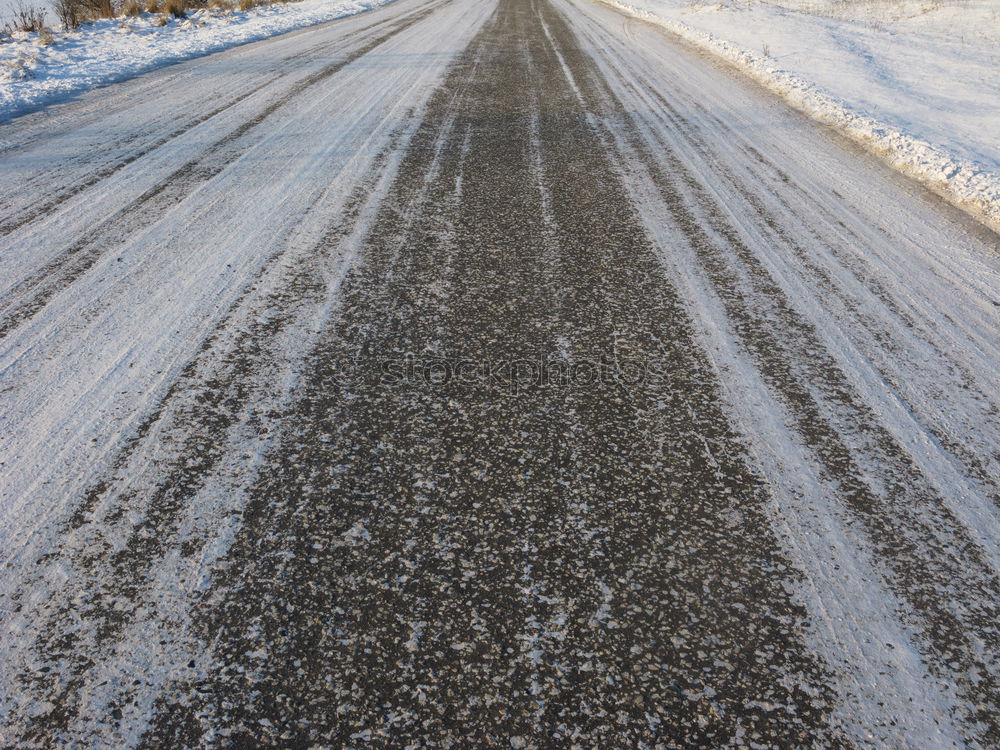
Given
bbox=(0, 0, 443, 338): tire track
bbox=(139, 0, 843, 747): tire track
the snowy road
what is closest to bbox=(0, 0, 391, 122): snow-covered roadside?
bbox=(0, 0, 443, 338): tire track

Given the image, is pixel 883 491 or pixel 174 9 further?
pixel 174 9

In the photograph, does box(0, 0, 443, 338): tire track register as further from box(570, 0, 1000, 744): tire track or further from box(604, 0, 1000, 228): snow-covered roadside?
box(604, 0, 1000, 228): snow-covered roadside

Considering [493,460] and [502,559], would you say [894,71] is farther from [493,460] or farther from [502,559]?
[502,559]

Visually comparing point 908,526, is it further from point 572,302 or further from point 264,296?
point 264,296

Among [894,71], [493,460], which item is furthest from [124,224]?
[894,71]

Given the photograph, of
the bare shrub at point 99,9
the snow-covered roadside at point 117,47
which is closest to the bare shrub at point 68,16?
the snow-covered roadside at point 117,47

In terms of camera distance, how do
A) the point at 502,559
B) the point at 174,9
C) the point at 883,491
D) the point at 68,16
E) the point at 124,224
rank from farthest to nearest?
the point at 174,9 → the point at 68,16 → the point at 124,224 → the point at 883,491 → the point at 502,559

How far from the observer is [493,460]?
2162mm

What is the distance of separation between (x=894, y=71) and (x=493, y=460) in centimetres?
1057

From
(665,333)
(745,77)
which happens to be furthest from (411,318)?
(745,77)

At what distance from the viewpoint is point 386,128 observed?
18.7 feet

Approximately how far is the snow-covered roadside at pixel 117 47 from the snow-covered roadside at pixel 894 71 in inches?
345

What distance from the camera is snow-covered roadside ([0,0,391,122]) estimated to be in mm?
7227

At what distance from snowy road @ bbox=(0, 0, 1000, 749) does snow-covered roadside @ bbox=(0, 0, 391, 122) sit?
3860mm
